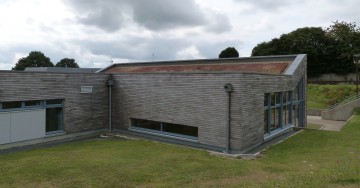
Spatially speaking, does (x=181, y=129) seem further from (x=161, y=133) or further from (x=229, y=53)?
(x=229, y=53)

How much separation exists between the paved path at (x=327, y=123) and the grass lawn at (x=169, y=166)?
342 inches

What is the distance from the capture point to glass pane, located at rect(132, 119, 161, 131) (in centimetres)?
1638

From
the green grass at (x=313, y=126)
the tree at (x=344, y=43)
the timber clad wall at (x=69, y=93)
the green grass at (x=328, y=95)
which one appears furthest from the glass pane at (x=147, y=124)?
the tree at (x=344, y=43)

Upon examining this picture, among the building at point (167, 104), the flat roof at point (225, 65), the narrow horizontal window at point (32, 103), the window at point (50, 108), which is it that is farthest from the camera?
the flat roof at point (225, 65)

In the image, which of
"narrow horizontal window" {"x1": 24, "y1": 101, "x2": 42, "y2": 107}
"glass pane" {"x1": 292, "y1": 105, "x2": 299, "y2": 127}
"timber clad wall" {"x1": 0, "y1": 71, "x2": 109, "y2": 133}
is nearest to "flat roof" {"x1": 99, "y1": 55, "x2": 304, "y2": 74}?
"glass pane" {"x1": 292, "y1": 105, "x2": 299, "y2": 127}

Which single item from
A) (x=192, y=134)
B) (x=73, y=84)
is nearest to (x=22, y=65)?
(x=73, y=84)

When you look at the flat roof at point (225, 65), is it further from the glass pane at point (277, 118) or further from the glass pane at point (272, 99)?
the glass pane at point (277, 118)

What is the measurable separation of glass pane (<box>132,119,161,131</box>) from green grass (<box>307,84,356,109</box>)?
23433mm

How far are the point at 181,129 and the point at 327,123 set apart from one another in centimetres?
1726

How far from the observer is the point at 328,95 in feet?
118

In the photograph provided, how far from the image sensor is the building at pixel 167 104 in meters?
13.4

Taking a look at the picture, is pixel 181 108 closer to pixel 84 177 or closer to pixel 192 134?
pixel 192 134

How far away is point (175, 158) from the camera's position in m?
11.3

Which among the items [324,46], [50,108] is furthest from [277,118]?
[324,46]
